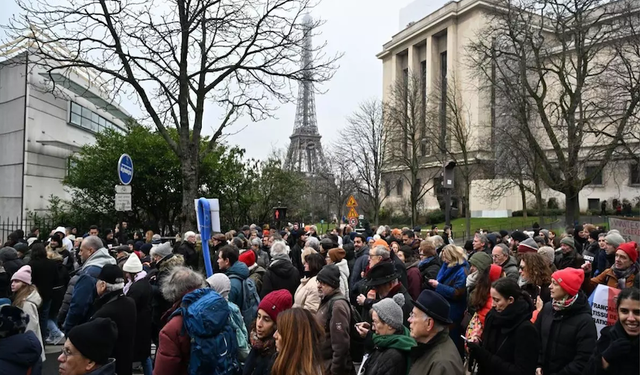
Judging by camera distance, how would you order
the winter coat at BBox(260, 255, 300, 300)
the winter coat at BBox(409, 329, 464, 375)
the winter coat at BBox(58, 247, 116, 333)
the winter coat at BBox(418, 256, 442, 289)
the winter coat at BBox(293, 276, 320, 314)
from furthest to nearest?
the winter coat at BBox(418, 256, 442, 289)
the winter coat at BBox(260, 255, 300, 300)
the winter coat at BBox(58, 247, 116, 333)
the winter coat at BBox(293, 276, 320, 314)
the winter coat at BBox(409, 329, 464, 375)

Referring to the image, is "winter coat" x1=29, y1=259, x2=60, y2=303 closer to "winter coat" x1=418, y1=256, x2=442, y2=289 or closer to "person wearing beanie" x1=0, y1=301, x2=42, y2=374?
"person wearing beanie" x1=0, y1=301, x2=42, y2=374

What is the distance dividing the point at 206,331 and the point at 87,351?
0.84m

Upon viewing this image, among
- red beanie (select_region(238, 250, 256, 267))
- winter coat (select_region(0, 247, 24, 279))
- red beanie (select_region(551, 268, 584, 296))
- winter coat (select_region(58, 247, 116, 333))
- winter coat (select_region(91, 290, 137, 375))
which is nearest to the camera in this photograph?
red beanie (select_region(551, 268, 584, 296))

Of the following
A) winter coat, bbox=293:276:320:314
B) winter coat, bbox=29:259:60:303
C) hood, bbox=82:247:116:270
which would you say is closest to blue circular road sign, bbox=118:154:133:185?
winter coat, bbox=29:259:60:303

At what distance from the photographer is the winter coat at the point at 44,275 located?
810cm

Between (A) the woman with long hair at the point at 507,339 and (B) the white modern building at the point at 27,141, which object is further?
(B) the white modern building at the point at 27,141

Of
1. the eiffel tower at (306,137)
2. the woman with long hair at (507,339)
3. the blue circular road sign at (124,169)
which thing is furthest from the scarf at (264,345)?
the eiffel tower at (306,137)

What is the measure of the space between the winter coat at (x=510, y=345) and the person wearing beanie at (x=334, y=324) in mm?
1098

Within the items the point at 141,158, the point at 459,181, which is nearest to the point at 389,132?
the point at 459,181

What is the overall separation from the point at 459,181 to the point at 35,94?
35.4 m

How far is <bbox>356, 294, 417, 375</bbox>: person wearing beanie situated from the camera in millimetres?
3451

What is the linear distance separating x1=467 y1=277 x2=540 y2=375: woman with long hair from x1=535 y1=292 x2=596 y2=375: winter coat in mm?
287

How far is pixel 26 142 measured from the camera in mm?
21781

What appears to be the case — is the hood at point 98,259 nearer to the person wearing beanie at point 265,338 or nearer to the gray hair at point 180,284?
the gray hair at point 180,284
